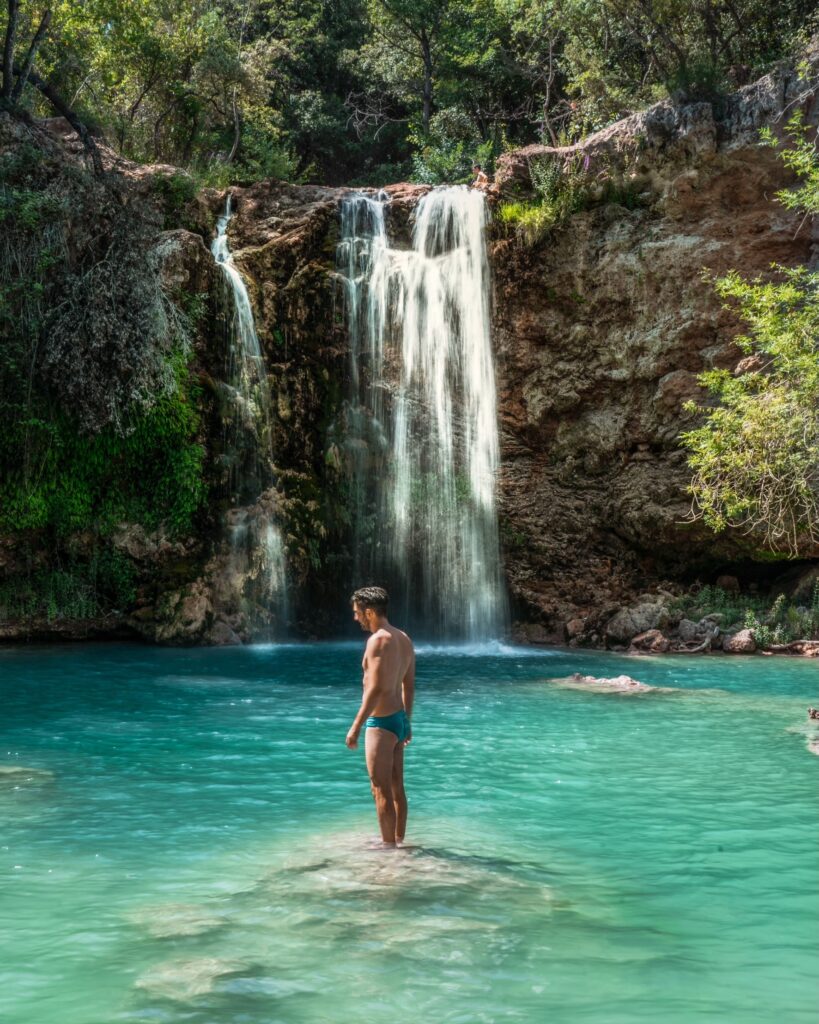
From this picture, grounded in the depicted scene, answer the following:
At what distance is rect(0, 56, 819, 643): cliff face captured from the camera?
60.6 feet

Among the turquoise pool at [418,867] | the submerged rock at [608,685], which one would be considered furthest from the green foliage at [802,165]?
the turquoise pool at [418,867]

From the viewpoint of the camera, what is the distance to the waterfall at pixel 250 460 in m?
18.5

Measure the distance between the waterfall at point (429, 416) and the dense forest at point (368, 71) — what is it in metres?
4.65

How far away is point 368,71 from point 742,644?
2540cm

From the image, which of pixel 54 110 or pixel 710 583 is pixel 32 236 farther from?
pixel 710 583

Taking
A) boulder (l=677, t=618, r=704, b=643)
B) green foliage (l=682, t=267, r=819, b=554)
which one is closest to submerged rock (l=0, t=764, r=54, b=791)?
green foliage (l=682, t=267, r=819, b=554)

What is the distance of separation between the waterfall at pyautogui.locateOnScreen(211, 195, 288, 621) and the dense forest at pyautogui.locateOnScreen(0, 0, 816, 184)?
489cm

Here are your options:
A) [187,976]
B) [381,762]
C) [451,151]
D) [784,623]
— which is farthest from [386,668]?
[451,151]

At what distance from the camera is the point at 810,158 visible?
15.8m

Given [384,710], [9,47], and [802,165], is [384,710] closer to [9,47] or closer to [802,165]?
[802,165]

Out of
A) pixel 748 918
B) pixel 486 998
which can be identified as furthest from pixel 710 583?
pixel 486 998

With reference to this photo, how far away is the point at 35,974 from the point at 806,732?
8.00 m

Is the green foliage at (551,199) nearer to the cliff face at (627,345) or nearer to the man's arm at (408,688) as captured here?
the cliff face at (627,345)

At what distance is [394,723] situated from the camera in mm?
6258
